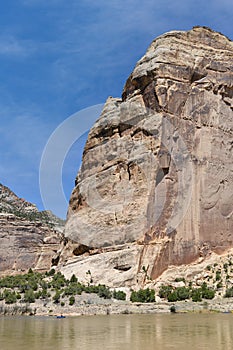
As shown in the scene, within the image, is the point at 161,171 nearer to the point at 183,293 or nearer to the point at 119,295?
the point at 183,293

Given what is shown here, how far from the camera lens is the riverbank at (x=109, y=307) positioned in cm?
3412

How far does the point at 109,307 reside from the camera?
35.1m

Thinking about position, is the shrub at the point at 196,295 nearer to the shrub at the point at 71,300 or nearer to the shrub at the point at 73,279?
the shrub at the point at 71,300

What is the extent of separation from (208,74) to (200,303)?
27.1 metres

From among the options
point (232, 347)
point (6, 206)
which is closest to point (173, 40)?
point (232, 347)

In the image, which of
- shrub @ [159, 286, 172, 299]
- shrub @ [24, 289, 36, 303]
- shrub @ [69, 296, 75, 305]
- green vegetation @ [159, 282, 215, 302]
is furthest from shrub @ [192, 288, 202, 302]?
shrub @ [24, 289, 36, 303]

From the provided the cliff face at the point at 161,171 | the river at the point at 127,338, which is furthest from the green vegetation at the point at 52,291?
the river at the point at 127,338

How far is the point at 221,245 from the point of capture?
47312 mm

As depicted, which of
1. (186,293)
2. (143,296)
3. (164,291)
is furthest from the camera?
(164,291)

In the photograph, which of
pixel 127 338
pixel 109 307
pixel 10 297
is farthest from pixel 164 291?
pixel 127 338

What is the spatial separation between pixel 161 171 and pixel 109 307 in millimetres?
16665

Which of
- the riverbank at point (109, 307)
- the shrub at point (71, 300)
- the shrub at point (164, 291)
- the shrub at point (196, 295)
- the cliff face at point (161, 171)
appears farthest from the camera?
the cliff face at point (161, 171)

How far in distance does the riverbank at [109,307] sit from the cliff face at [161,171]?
6.27m

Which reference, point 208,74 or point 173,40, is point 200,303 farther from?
point 173,40
